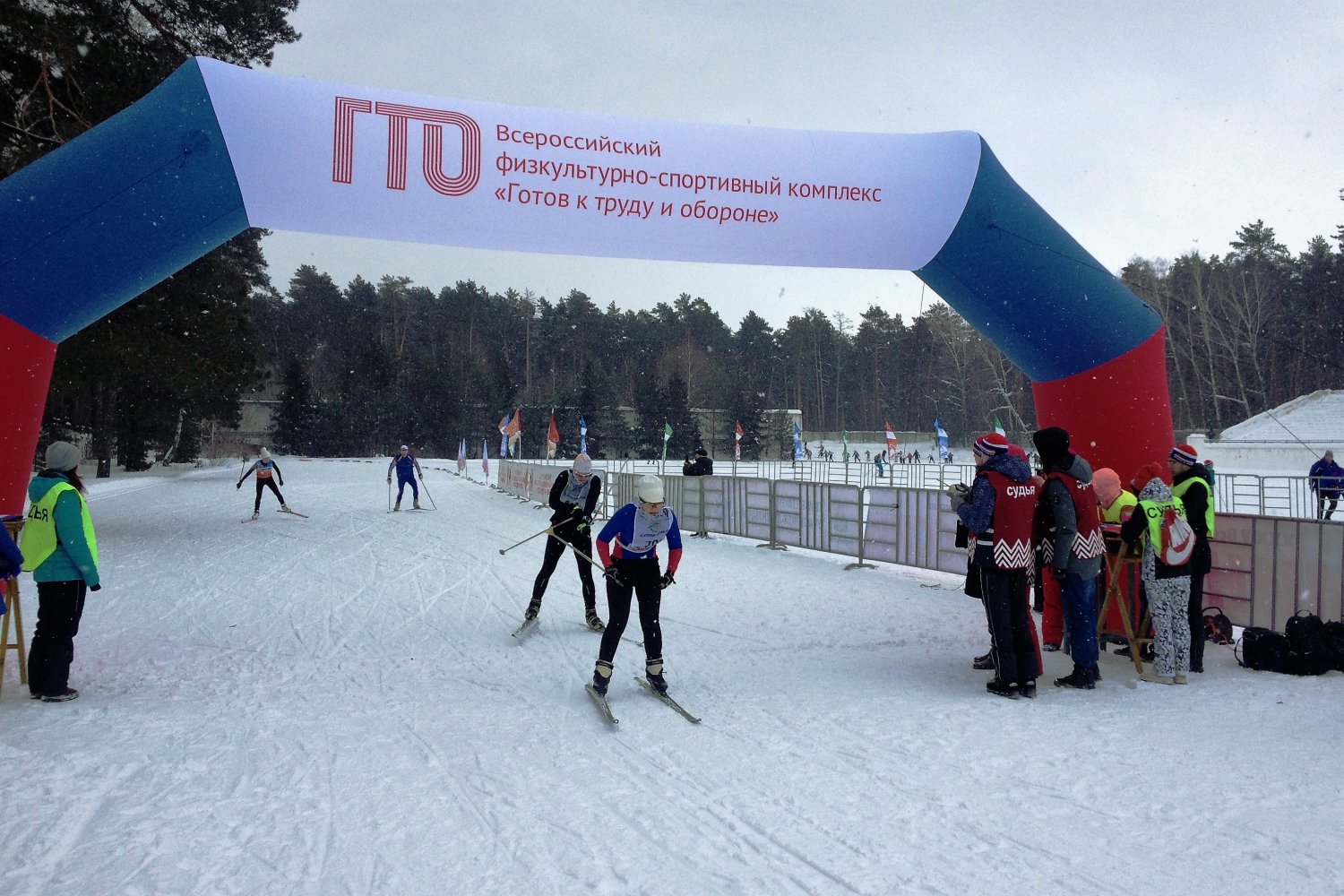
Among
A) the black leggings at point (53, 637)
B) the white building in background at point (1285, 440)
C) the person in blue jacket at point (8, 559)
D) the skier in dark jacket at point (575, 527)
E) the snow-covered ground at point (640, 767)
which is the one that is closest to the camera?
the snow-covered ground at point (640, 767)

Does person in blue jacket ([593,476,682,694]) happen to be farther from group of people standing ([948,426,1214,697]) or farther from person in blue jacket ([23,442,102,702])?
person in blue jacket ([23,442,102,702])

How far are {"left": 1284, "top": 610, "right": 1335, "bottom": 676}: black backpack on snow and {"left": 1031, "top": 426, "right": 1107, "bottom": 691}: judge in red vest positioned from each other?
1.55 m

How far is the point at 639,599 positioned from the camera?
5.82m

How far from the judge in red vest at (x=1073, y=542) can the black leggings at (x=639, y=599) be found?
2.96 meters

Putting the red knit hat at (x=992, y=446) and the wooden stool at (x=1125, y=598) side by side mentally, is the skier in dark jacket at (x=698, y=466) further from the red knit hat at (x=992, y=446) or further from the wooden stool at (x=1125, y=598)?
the red knit hat at (x=992, y=446)

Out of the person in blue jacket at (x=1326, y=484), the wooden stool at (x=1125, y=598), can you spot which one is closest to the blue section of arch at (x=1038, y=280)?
the wooden stool at (x=1125, y=598)

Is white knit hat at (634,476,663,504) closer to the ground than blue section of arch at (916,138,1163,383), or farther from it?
closer to the ground

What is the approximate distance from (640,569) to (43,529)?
3991 millimetres

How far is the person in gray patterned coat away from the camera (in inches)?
242

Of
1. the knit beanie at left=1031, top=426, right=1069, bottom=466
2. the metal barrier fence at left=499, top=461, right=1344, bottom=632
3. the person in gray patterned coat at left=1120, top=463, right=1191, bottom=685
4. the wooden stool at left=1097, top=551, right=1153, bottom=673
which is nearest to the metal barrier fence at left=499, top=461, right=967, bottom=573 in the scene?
the metal barrier fence at left=499, top=461, right=1344, bottom=632

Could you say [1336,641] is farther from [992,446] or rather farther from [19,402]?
[19,402]

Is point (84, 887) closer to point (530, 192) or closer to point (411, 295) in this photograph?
point (530, 192)

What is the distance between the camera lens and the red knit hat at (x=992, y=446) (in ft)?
19.6

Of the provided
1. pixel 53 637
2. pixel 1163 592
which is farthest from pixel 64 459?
pixel 1163 592
